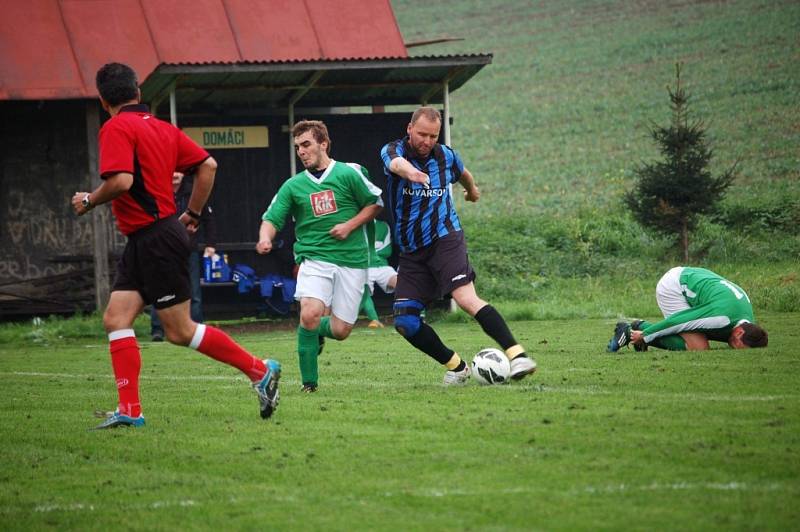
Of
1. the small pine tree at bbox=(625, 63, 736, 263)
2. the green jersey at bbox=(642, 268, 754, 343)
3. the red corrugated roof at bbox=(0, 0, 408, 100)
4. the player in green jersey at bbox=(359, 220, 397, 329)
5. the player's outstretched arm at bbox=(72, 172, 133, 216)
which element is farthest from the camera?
the small pine tree at bbox=(625, 63, 736, 263)

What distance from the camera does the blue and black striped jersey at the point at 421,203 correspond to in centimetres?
923

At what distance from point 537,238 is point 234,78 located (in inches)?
372

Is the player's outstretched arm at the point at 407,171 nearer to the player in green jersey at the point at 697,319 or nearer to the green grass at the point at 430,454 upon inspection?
the green grass at the point at 430,454

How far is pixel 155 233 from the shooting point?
7555 millimetres

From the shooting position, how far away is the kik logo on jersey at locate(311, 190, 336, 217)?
31.2 ft

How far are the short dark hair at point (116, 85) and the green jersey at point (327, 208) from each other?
6.33ft

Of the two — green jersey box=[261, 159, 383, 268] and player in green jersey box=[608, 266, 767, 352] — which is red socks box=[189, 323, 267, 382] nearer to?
green jersey box=[261, 159, 383, 268]

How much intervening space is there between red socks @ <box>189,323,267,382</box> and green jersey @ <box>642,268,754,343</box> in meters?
4.72

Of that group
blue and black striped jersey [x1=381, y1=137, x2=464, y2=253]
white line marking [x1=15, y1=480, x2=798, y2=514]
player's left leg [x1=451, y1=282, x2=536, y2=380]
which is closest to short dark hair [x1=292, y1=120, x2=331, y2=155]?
blue and black striped jersey [x1=381, y1=137, x2=464, y2=253]

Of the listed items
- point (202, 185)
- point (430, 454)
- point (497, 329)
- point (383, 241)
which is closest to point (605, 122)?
point (383, 241)

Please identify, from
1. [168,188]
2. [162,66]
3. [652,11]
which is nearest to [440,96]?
[162,66]

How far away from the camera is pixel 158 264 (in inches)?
296

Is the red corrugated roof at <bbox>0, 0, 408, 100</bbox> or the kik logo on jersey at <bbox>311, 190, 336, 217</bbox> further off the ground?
the red corrugated roof at <bbox>0, 0, 408, 100</bbox>

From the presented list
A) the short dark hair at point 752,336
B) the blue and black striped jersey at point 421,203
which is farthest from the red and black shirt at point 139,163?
the short dark hair at point 752,336
